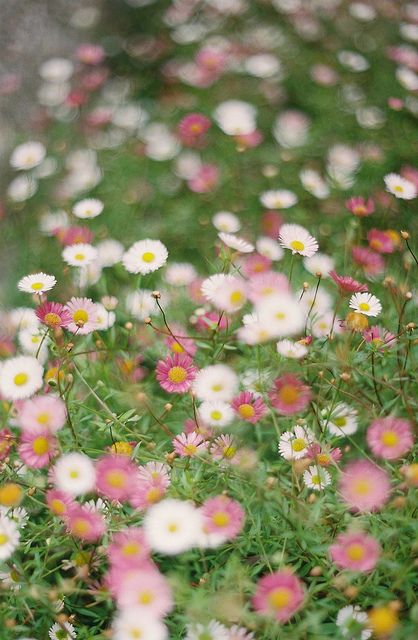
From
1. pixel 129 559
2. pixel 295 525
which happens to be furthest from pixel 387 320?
pixel 129 559

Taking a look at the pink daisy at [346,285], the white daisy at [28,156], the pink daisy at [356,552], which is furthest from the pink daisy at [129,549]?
the white daisy at [28,156]

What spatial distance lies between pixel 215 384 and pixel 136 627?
349 millimetres

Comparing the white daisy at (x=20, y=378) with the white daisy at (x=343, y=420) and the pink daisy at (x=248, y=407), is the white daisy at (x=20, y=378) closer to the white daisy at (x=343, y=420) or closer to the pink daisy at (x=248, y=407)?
the pink daisy at (x=248, y=407)

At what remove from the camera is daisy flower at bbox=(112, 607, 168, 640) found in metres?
0.68

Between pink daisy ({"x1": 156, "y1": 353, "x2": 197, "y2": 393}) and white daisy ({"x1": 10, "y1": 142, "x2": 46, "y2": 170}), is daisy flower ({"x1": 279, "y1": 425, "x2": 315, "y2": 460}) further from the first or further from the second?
white daisy ({"x1": 10, "y1": 142, "x2": 46, "y2": 170})

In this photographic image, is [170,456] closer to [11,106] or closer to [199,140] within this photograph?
Answer: [199,140]

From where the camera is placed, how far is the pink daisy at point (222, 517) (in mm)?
763

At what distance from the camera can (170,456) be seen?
824 mm

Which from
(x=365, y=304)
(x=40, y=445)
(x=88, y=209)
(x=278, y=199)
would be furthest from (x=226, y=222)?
(x=40, y=445)

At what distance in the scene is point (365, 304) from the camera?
3.21 ft

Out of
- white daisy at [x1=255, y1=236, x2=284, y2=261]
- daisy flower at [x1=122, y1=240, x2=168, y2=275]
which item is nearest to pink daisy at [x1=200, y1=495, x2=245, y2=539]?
daisy flower at [x1=122, y1=240, x2=168, y2=275]

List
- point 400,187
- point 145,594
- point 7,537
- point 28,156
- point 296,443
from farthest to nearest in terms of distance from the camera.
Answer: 1. point 28,156
2. point 400,187
3. point 296,443
4. point 7,537
5. point 145,594

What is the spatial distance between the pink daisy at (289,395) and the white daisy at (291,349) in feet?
0.11

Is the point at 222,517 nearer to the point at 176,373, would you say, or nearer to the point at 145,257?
the point at 176,373
